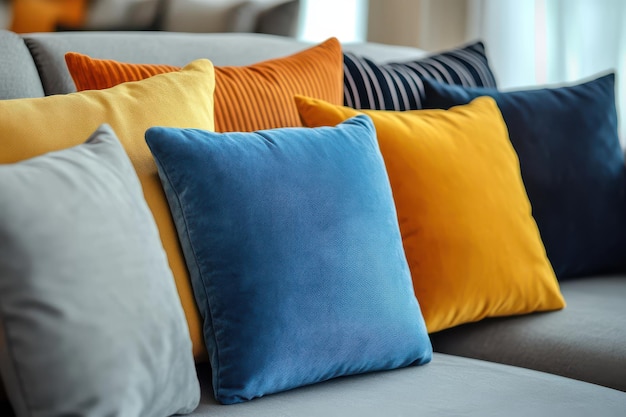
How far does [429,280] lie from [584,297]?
1.41 ft

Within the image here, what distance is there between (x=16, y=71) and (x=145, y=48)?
286 millimetres

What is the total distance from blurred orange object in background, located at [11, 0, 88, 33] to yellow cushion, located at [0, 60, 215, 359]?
75 cm

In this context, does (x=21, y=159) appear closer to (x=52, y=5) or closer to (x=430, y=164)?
(x=430, y=164)

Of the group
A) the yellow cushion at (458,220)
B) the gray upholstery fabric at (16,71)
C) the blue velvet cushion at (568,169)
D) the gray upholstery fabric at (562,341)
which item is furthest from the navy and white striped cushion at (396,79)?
the gray upholstery fabric at (16,71)

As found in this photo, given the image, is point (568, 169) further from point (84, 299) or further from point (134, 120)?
point (84, 299)

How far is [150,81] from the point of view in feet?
3.92

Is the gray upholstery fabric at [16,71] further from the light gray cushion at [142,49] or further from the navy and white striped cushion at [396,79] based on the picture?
the navy and white striped cushion at [396,79]

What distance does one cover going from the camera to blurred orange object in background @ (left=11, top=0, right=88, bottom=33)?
1.82 m

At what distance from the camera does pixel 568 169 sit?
1.73 metres

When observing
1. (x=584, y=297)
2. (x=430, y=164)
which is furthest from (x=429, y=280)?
(x=584, y=297)

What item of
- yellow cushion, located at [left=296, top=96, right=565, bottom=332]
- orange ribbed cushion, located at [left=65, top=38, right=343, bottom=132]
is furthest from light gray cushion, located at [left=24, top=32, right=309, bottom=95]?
yellow cushion, located at [left=296, top=96, right=565, bottom=332]

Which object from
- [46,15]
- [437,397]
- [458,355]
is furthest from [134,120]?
[46,15]

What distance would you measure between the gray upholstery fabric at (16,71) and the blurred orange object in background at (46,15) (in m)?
0.47

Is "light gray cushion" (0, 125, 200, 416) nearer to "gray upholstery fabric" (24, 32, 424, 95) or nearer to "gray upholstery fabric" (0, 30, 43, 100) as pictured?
"gray upholstery fabric" (0, 30, 43, 100)
